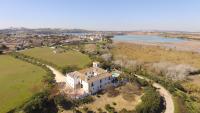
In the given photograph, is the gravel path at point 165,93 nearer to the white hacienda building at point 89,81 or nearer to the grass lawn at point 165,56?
the white hacienda building at point 89,81

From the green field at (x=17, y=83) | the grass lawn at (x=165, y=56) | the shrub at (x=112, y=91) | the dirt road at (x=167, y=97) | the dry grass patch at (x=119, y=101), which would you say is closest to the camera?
the dirt road at (x=167, y=97)

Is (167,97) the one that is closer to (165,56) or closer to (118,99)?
(118,99)

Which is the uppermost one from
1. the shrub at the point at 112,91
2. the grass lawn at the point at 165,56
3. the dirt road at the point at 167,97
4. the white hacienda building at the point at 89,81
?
the white hacienda building at the point at 89,81

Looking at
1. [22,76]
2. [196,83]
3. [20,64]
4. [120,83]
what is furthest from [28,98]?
[196,83]

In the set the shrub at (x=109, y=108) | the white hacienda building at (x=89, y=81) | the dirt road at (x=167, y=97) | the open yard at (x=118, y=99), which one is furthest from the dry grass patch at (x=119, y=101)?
the dirt road at (x=167, y=97)

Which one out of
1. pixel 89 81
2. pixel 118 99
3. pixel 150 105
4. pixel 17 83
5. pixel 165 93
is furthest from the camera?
pixel 17 83

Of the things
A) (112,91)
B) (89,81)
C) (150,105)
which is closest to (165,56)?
(112,91)

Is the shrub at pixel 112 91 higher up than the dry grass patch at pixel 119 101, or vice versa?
the shrub at pixel 112 91
